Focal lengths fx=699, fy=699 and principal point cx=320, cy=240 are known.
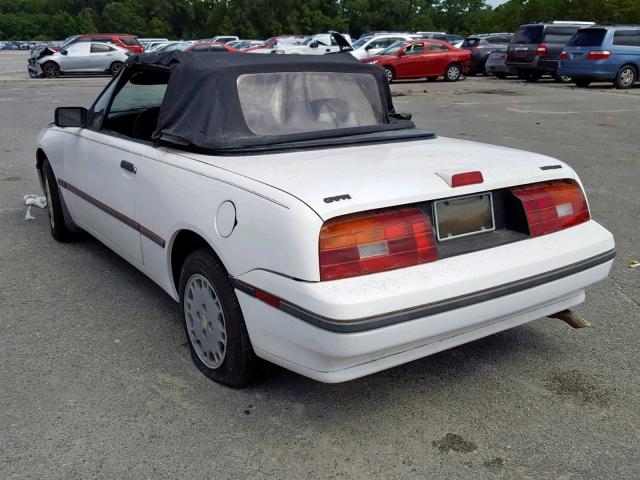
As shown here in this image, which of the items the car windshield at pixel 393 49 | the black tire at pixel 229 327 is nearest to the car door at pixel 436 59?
the car windshield at pixel 393 49

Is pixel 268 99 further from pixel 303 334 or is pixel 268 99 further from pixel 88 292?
pixel 88 292

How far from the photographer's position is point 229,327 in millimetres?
3113

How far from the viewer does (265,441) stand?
288 centimetres

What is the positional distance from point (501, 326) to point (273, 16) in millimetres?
97036

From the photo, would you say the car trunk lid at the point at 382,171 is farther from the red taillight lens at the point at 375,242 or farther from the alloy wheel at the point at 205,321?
the alloy wheel at the point at 205,321

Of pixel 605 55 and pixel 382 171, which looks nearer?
pixel 382 171

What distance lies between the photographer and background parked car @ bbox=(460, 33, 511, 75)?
28.8 m

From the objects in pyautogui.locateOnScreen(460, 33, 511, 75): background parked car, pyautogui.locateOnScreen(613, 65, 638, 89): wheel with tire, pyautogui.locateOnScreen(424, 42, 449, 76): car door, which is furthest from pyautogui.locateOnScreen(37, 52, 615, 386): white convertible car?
pyautogui.locateOnScreen(460, 33, 511, 75): background parked car

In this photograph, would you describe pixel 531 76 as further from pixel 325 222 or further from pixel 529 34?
pixel 325 222

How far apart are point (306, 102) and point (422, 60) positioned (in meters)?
22.5

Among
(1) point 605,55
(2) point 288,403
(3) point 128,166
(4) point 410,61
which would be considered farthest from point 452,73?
(2) point 288,403

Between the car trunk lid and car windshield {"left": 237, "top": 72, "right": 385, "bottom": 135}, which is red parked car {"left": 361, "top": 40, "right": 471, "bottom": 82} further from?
the car trunk lid

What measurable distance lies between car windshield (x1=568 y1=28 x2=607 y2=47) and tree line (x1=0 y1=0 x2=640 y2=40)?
28.8 metres

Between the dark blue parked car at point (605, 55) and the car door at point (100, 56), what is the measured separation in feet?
60.8
